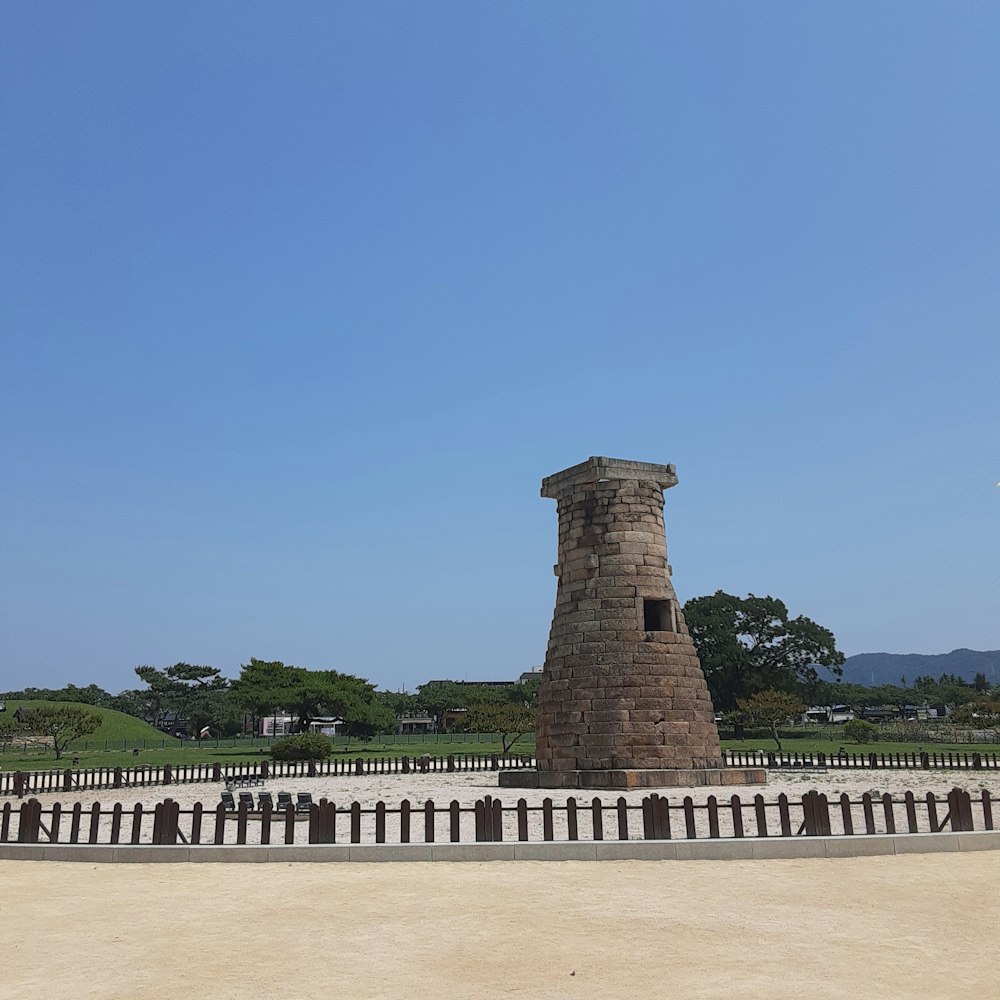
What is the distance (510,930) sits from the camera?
264 inches

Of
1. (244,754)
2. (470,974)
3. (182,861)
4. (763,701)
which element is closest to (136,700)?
(244,754)

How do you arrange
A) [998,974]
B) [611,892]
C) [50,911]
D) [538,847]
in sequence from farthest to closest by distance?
[538,847]
[611,892]
[50,911]
[998,974]

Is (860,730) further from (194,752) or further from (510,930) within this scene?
(510,930)

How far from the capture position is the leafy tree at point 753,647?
61.4 m

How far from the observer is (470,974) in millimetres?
5578

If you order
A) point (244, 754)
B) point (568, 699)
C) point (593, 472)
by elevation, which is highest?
point (593, 472)

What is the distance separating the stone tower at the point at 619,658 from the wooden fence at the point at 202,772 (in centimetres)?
887

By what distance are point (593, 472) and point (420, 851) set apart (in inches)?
444

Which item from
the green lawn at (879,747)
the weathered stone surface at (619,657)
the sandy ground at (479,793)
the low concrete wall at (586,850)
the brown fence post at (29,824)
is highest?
the weathered stone surface at (619,657)

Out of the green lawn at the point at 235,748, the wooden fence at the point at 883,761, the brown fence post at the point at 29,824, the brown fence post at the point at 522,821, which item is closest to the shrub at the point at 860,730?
the green lawn at the point at 235,748

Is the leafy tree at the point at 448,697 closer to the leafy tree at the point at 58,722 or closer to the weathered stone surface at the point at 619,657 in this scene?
the leafy tree at the point at 58,722

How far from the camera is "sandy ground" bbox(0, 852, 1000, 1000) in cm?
535

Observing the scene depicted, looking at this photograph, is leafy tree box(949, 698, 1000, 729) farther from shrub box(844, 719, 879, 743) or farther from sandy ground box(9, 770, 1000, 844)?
sandy ground box(9, 770, 1000, 844)

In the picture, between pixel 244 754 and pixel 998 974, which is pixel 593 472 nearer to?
pixel 998 974
